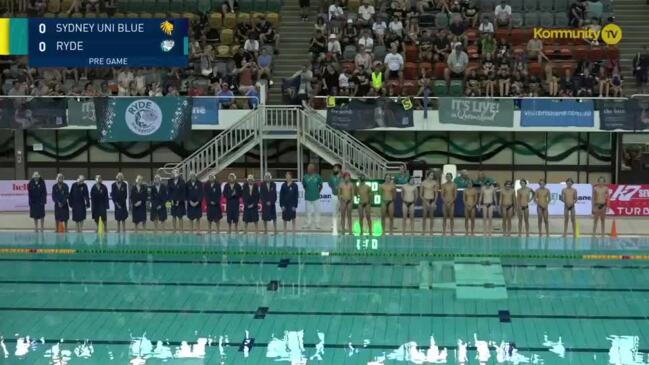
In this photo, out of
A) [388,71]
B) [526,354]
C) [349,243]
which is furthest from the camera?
[388,71]

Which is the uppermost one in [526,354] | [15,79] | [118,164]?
[15,79]

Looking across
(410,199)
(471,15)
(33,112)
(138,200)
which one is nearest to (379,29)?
(471,15)

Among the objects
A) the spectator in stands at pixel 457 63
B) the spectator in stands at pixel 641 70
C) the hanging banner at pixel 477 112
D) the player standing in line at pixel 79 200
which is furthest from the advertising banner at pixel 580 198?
the player standing in line at pixel 79 200

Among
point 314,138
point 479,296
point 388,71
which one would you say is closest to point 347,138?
point 314,138

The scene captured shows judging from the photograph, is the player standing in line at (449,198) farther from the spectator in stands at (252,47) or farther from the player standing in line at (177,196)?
the spectator in stands at (252,47)

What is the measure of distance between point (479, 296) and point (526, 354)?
268 centimetres

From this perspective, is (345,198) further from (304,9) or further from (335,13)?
(304,9)

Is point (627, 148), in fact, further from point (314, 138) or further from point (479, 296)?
point (479, 296)

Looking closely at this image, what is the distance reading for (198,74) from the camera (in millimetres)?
25297

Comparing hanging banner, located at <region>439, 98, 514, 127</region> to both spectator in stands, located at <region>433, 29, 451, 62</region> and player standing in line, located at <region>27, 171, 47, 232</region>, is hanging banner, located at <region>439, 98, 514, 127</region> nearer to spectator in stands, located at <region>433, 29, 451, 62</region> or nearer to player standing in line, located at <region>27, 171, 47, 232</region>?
spectator in stands, located at <region>433, 29, 451, 62</region>

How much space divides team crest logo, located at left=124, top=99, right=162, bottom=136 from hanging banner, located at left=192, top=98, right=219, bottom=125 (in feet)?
2.51

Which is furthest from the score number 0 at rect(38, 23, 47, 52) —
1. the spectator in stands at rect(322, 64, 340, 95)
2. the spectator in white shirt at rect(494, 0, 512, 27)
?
the spectator in white shirt at rect(494, 0, 512, 27)

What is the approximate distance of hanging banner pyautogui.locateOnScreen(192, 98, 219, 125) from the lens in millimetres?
23531

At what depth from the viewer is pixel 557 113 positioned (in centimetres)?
2320
